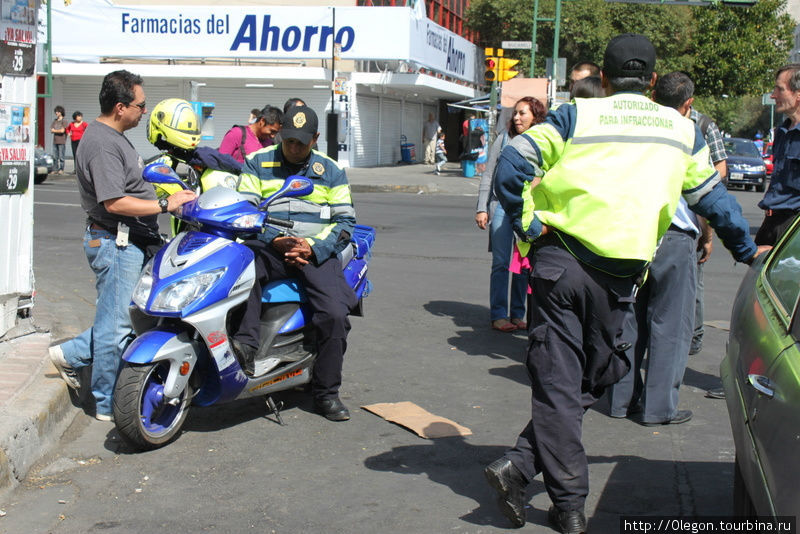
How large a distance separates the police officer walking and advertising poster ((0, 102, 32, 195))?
3584 millimetres

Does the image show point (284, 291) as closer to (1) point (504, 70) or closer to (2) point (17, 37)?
(2) point (17, 37)

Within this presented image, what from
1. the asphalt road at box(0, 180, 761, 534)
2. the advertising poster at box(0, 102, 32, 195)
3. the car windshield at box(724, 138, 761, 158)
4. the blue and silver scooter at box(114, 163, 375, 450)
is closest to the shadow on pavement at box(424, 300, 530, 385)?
the asphalt road at box(0, 180, 761, 534)

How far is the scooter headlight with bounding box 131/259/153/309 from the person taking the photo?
4.57 m

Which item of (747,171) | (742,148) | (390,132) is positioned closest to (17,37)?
(747,171)

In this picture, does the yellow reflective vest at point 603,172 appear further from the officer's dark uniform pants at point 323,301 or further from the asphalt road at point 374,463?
the officer's dark uniform pants at point 323,301

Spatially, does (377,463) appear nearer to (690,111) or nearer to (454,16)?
(690,111)

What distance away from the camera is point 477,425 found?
5.17 m

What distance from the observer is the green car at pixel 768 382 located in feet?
8.20

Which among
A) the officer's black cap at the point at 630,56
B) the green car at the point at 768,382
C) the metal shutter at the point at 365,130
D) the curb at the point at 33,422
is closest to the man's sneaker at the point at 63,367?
the curb at the point at 33,422

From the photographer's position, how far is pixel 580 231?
359 cm

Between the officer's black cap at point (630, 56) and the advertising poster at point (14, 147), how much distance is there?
3929 mm

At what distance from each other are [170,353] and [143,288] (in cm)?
40

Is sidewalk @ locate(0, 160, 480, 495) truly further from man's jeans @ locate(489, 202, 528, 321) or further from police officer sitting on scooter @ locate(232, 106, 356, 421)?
man's jeans @ locate(489, 202, 528, 321)

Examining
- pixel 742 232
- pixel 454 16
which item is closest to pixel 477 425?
pixel 742 232
